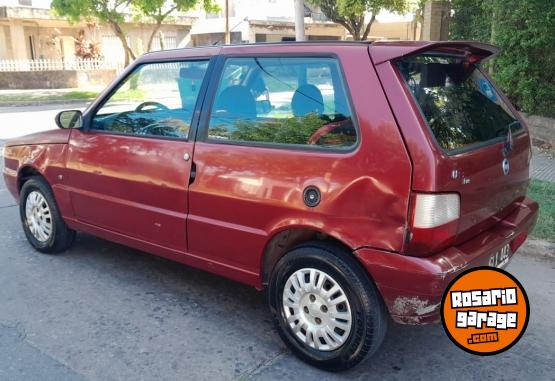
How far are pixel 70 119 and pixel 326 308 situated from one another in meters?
2.65

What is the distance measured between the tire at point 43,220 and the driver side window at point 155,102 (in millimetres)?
886

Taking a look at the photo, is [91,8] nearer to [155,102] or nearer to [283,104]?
[155,102]

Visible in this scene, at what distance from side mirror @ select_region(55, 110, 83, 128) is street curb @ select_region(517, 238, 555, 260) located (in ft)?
12.9

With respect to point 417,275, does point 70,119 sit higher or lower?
higher

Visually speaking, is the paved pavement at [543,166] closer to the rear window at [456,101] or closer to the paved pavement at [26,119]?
the rear window at [456,101]

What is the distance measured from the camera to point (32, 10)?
2556 cm

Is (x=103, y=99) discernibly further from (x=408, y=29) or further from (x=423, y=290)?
(x=408, y=29)

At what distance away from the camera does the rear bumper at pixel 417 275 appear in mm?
2605

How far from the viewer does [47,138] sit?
4.54m

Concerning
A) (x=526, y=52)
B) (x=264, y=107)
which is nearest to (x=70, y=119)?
(x=264, y=107)

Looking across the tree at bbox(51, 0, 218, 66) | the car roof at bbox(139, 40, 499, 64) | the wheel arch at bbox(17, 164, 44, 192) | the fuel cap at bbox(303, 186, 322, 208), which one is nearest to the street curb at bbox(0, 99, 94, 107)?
the tree at bbox(51, 0, 218, 66)

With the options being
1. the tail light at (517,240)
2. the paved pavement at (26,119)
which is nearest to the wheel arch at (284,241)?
the tail light at (517,240)

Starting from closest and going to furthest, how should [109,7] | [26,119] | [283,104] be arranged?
[283,104], [26,119], [109,7]

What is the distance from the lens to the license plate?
9.87ft
